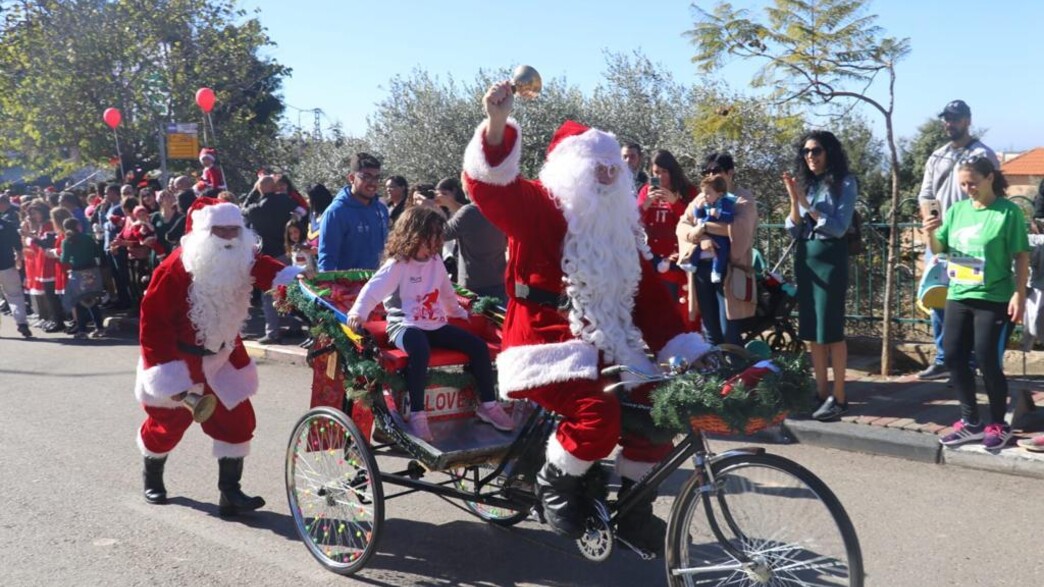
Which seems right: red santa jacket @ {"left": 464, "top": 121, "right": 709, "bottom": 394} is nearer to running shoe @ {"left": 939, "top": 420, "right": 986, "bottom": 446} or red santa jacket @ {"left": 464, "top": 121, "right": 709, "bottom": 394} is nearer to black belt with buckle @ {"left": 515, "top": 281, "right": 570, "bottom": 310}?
black belt with buckle @ {"left": 515, "top": 281, "right": 570, "bottom": 310}

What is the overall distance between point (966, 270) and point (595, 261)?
3.22 m

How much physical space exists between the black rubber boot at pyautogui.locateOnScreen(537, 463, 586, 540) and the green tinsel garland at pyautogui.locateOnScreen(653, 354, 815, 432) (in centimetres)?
52

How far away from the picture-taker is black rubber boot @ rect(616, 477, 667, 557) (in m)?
3.98

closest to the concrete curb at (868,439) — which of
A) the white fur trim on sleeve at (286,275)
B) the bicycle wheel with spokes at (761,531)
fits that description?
the bicycle wheel with spokes at (761,531)

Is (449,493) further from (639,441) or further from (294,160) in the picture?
(294,160)

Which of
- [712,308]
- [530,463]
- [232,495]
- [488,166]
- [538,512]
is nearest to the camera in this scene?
[488,166]

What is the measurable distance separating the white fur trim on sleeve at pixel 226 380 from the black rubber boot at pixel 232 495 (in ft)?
1.14

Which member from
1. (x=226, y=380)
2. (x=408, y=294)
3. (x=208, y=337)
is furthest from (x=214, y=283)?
(x=408, y=294)

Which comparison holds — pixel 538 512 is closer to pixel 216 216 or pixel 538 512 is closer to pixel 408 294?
pixel 408 294

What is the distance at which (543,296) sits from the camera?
4066mm

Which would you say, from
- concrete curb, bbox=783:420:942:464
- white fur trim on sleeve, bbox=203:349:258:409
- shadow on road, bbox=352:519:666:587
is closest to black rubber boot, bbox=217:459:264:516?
white fur trim on sleeve, bbox=203:349:258:409

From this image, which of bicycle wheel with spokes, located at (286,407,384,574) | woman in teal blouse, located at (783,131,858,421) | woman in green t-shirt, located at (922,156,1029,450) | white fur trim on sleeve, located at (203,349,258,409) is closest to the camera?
bicycle wheel with spokes, located at (286,407,384,574)

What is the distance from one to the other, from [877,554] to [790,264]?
619cm

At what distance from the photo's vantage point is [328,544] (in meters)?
4.80
